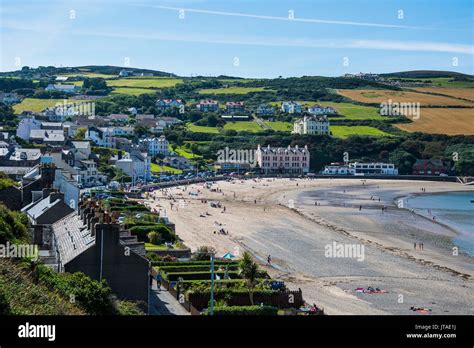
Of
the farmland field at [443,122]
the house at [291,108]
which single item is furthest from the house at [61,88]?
the farmland field at [443,122]

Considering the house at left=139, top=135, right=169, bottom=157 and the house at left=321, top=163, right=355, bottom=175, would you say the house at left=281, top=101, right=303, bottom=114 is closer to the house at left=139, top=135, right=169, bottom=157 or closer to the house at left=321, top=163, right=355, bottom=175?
the house at left=321, top=163, right=355, bottom=175

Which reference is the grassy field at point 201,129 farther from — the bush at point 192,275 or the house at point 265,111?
the bush at point 192,275

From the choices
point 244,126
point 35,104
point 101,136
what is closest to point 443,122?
point 244,126

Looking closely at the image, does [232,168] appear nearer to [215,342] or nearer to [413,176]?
[413,176]

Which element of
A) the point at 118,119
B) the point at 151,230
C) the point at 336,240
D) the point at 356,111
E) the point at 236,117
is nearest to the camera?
the point at 151,230

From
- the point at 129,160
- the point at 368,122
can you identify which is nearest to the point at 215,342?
the point at 129,160

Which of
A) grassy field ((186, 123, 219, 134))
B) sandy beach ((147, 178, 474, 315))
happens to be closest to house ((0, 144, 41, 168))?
sandy beach ((147, 178, 474, 315))

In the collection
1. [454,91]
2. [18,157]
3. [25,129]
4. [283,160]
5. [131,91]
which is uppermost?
[131,91]

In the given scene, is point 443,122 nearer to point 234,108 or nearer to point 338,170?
point 338,170
